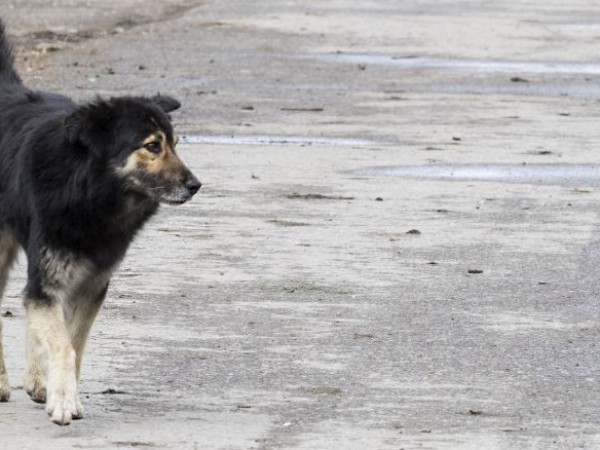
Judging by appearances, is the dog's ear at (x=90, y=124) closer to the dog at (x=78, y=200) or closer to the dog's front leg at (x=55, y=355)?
the dog at (x=78, y=200)

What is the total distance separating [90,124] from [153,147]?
0.87ft

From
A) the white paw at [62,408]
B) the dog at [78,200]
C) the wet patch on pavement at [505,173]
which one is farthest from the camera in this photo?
the wet patch on pavement at [505,173]

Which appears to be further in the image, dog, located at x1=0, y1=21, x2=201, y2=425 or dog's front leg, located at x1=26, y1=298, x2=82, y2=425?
dog, located at x1=0, y1=21, x2=201, y2=425

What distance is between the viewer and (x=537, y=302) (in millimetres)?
10000

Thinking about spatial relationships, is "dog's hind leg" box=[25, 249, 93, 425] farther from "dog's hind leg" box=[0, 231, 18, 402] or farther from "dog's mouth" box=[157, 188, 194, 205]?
"dog's mouth" box=[157, 188, 194, 205]

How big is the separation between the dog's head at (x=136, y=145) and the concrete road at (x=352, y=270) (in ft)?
2.95

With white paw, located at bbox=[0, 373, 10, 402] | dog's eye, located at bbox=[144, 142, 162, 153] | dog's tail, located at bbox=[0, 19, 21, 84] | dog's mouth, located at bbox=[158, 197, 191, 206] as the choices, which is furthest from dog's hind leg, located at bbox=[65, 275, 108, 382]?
dog's tail, located at bbox=[0, 19, 21, 84]

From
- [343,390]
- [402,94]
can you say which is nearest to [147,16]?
[402,94]

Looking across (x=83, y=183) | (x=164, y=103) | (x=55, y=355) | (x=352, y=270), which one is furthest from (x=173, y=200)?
(x=352, y=270)

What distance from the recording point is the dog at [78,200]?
7465 millimetres

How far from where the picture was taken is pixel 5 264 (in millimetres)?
8148

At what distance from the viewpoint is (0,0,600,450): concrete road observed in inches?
295

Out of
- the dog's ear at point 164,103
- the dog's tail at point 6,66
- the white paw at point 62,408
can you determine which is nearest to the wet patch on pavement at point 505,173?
the dog's tail at point 6,66

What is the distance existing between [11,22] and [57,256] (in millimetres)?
19664
